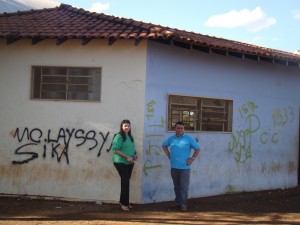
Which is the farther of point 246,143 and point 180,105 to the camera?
point 246,143

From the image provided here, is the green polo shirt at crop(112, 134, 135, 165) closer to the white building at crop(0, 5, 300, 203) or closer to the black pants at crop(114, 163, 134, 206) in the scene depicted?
the black pants at crop(114, 163, 134, 206)

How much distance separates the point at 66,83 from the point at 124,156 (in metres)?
2.27

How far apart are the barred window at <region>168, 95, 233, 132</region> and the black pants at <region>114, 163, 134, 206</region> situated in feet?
5.35

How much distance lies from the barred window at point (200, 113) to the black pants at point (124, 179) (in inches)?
64.1

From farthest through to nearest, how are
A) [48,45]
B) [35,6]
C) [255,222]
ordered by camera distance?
[35,6] → [48,45] → [255,222]

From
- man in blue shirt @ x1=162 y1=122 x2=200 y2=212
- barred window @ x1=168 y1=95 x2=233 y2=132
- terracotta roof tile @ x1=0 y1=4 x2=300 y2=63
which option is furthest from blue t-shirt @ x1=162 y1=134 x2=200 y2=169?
terracotta roof tile @ x1=0 y1=4 x2=300 y2=63

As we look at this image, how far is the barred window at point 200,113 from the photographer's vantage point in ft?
30.7

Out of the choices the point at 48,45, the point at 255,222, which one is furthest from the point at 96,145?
the point at 255,222

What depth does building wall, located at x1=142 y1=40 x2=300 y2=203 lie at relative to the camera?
8859 mm

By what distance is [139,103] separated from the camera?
28.4 ft

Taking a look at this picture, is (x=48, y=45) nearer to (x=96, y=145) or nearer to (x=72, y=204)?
(x=96, y=145)

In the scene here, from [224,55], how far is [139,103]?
103 inches

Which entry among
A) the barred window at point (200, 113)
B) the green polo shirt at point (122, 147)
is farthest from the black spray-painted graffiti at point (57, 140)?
the barred window at point (200, 113)

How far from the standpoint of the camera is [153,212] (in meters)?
7.94
